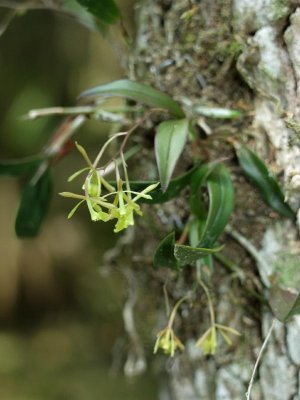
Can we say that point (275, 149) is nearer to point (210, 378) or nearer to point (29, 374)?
point (210, 378)

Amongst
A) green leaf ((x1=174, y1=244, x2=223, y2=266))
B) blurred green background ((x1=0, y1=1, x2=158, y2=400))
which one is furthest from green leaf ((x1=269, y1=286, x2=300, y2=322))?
blurred green background ((x1=0, y1=1, x2=158, y2=400))

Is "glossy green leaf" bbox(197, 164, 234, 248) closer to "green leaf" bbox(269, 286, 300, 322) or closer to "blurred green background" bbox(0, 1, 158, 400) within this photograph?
"green leaf" bbox(269, 286, 300, 322)

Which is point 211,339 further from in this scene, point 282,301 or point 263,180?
point 263,180

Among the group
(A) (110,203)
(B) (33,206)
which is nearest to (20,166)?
(B) (33,206)

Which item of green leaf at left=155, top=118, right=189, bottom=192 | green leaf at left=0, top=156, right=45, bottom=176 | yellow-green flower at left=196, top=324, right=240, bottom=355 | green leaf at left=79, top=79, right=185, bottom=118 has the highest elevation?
green leaf at left=79, top=79, right=185, bottom=118

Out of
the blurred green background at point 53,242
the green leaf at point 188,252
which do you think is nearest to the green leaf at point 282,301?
the green leaf at point 188,252
